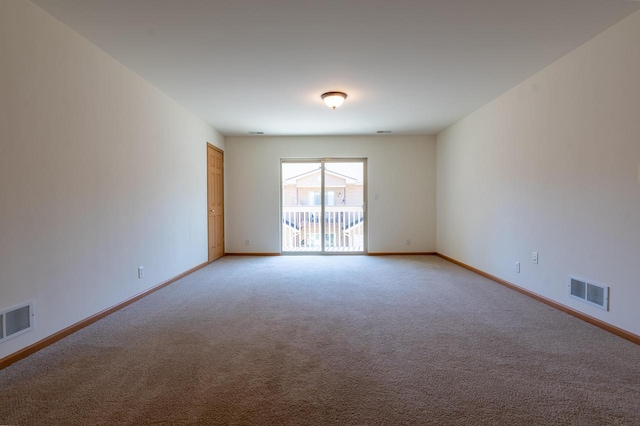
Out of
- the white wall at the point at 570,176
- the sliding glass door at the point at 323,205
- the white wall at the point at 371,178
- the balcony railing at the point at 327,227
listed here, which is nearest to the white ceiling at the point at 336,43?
the white wall at the point at 570,176

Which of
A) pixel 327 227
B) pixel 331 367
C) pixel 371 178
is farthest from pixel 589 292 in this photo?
pixel 327 227

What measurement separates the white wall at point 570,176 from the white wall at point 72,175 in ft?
13.8

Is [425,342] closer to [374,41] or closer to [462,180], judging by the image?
[374,41]

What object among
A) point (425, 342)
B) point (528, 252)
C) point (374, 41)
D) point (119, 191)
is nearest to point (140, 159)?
point (119, 191)

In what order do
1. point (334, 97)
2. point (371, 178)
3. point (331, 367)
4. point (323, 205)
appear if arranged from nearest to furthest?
point (331, 367)
point (334, 97)
point (371, 178)
point (323, 205)

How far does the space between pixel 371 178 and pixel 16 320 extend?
5.15 m

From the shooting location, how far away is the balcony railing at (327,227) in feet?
21.3

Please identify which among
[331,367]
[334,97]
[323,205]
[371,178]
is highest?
[334,97]

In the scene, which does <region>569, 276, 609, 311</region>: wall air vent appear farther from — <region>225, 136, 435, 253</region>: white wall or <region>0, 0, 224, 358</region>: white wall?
<region>0, 0, 224, 358</region>: white wall

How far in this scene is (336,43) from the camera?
2.54m

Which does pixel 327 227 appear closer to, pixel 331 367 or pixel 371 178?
pixel 371 178

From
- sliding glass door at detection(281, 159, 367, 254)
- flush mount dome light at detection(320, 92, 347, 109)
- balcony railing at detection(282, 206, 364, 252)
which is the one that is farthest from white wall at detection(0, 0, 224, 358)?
balcony railing at detection(282, 206, 364, 252)

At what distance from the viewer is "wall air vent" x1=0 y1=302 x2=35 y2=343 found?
5.92 feet

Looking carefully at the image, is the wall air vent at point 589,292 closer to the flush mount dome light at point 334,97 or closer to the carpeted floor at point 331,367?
the carpeted floor at point 331,367
